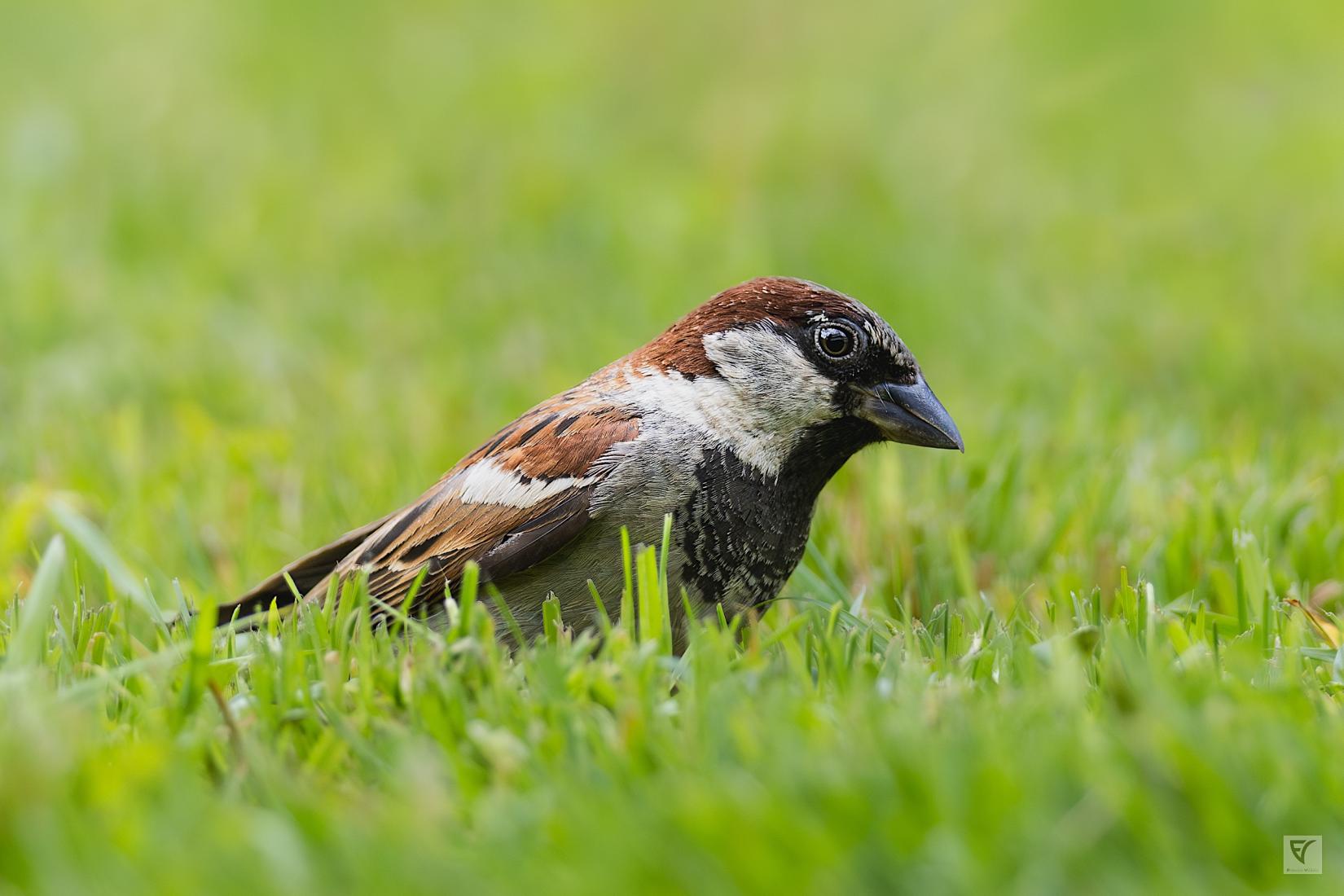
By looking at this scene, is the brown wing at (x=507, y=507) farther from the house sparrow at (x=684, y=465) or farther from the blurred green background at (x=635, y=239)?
the blurred green background at (x=635, y=239)

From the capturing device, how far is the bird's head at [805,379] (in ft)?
11.3

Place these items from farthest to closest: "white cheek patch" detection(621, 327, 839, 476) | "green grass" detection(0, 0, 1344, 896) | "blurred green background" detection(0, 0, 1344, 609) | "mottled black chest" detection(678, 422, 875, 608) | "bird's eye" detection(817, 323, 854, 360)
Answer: "blurred green background" detection(0, 0, 1344, 609)
"bird's eye" detection(817, 323, 854, 360)
"white cheek patch" detection(621, 327, 839, 476)
"mottled black chest" detection(678, 422, 875, 608)
"green grass" detection(0, 0, 1344, 896)

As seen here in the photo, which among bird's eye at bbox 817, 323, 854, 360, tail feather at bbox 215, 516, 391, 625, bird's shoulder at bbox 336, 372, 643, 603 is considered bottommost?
tail feather at bbox 215, 516, 391, 625

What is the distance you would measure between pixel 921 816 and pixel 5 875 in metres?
1.21

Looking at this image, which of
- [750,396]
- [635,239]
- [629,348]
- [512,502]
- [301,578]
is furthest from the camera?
[635,239]

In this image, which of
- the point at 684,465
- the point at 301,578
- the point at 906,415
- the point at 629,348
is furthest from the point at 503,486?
the point at 629,348

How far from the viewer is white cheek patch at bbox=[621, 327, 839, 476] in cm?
338

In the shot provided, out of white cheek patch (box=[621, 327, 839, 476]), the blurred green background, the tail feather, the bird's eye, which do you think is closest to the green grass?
the blurred green background

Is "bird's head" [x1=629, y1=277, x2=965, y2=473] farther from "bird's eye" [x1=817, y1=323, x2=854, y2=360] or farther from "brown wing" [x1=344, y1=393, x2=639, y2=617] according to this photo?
"brown wing" [x1=344, y1=393, x2=639, y2=617]

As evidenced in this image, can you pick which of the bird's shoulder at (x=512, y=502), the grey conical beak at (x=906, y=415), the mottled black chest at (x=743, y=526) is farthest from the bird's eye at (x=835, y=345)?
the bird's shoulder at (x=512, y=502)

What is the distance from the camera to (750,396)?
3447mm

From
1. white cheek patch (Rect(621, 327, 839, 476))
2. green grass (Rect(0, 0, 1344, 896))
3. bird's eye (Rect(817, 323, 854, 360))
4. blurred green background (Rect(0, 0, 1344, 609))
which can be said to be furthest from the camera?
blurred green background (Rect(0, 0, 1344, 609))

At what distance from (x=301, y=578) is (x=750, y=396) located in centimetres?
130

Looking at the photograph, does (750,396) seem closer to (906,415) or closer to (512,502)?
(906,415)
